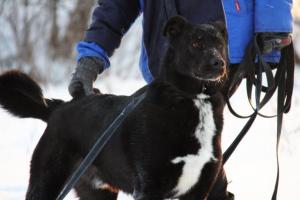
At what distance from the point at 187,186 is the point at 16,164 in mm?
3068

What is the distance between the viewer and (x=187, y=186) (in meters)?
3.17

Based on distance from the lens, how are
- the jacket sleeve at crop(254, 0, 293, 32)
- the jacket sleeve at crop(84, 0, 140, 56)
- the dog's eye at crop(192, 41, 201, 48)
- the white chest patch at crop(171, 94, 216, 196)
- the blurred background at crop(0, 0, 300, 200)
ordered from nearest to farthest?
the white chest patch at crop(171, 94, 216, 196)
the dog's eye at crop(192, 41, 201, 48)
the jacket sleeve at crop(254, 0, 293, 32)
the jacket sleeve at crop(84, 0, 140, 56)
the blurred background at crop(0, 0, 300, 200)

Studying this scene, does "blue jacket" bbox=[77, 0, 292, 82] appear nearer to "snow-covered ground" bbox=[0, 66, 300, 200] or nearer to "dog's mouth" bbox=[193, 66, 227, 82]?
"dog's mouth" bbox=[193, 66, 227, 82]

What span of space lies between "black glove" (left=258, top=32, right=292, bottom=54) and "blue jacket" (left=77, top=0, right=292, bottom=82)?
37mm

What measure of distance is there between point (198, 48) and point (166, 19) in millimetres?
452

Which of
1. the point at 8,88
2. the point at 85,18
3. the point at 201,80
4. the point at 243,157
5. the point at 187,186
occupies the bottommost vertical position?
the point at 243,157

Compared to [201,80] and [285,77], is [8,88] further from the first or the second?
[285,77]

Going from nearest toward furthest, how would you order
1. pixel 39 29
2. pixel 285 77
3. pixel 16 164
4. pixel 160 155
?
pixel 160 155
pixel 285 77
pixel 16 164
pixel 39 29

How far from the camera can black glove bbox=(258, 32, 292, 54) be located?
3580 mm

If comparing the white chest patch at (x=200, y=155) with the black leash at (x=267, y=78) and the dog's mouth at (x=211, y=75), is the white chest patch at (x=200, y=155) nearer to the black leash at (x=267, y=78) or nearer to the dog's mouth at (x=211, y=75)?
the dog's mouth at (x=211, y=75)

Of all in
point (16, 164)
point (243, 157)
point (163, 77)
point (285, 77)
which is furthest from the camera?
point (243, 157)

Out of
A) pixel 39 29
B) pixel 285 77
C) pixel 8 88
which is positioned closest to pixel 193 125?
pixel 285 77

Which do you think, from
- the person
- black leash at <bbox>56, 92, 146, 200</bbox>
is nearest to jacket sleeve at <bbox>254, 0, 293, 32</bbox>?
the person

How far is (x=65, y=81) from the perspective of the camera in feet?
34.3
